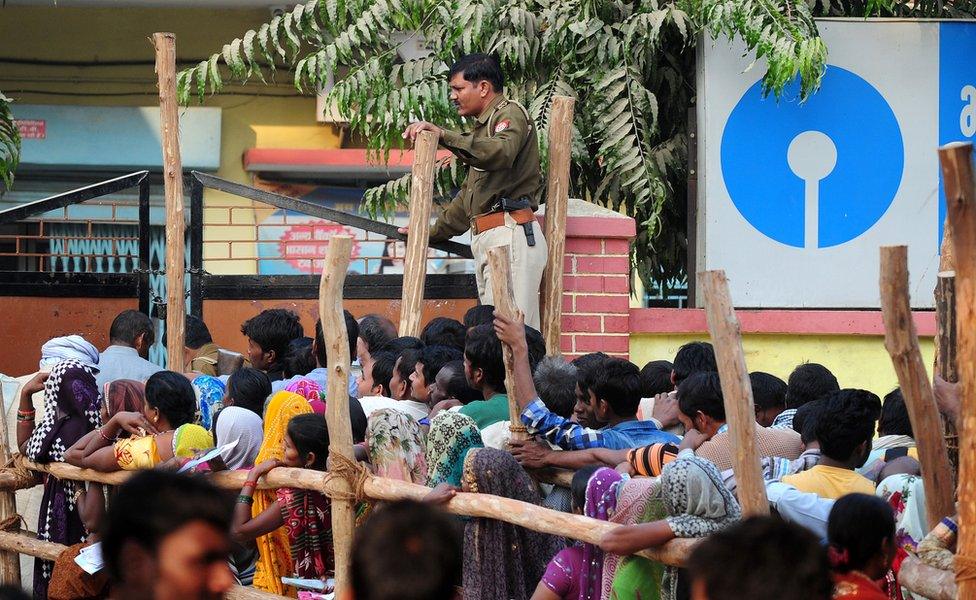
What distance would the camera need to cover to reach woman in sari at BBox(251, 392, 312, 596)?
226 inches

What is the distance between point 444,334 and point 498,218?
32.0 inches

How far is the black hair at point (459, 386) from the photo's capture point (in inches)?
234

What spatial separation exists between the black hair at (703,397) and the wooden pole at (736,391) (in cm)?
78

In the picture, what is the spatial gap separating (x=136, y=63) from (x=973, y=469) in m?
11.6

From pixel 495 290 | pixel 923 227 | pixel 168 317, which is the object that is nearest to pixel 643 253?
pixel 923 227

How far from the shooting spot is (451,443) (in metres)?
5.04

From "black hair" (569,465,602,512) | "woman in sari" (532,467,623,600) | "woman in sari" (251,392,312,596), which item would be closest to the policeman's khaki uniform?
"woman in sari" (251,392,312,596)

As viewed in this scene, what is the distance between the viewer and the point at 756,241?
8.37m

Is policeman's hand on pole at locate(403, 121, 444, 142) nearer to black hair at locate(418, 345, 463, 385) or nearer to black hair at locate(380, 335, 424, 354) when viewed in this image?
black hair at locate(380, 335, 424, 354)

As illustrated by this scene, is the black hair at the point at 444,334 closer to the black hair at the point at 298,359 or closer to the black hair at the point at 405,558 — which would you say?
the black hair at the point at 298,359

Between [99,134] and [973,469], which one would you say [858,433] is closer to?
[973,469]

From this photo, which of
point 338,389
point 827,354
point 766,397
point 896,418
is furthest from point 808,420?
point 827,354

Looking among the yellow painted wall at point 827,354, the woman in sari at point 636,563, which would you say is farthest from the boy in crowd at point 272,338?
the woman in sari at point 636,563

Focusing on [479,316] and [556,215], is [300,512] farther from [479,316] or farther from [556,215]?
[556,215]
